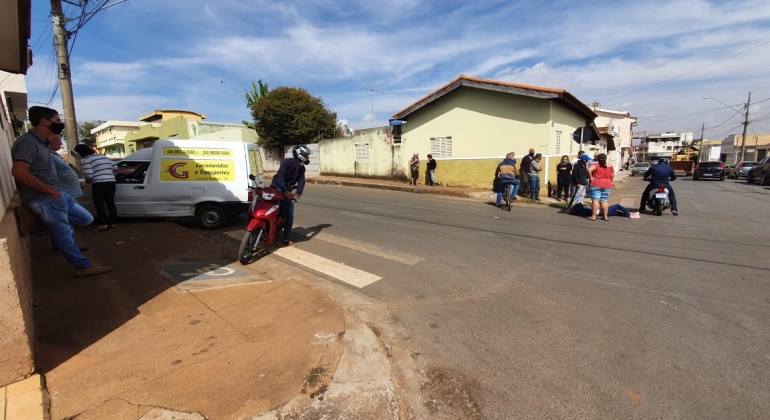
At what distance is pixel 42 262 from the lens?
4.78 m

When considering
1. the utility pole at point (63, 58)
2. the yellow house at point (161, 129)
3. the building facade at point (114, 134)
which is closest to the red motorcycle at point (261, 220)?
the utility pole at point (63, 58)

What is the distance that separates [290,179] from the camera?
20.0ft

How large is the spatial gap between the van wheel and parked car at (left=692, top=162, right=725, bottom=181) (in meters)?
33.5

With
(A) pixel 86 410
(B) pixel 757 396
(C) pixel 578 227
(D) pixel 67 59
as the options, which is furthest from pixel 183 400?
(D) pixel 67 59

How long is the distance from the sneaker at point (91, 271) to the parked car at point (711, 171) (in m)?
35.5

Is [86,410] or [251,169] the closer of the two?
[86,410]

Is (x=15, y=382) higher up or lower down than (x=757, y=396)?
higher up

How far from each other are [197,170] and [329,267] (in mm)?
4010

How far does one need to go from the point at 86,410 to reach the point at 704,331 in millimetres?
4934

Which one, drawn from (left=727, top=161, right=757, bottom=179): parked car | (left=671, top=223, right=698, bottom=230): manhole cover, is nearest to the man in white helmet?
(left=671, top=223, right=698, bottom=230): manhole cover

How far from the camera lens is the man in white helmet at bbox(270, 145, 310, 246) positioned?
5.99m

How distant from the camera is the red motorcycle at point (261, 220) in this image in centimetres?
531

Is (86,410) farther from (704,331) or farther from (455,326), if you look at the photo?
(704,331)

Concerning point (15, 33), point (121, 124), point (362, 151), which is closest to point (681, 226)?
point (15, 33)
